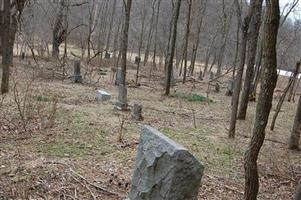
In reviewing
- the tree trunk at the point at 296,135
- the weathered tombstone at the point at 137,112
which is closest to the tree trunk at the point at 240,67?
the tree trunk at the point at 296,135

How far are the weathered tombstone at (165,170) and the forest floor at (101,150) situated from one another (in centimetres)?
147

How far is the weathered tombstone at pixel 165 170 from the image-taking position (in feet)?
14.3

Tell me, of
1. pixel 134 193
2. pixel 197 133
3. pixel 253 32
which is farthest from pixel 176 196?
pixel 253 32

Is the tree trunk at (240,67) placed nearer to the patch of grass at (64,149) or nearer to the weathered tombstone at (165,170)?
the patch of grass at (64,149)

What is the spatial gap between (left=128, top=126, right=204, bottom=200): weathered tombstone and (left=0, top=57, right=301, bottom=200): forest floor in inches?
57.9

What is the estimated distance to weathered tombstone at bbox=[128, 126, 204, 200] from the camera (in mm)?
4352

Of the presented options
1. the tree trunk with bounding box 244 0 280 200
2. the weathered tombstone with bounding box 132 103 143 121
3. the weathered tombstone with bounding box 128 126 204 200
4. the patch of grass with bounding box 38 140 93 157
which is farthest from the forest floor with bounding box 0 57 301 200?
the tree trunk with bounding box 244 0 280 200

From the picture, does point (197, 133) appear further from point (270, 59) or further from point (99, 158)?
point (270, 59)

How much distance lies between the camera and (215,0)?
43.5m

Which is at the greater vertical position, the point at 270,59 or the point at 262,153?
the point at 270,59

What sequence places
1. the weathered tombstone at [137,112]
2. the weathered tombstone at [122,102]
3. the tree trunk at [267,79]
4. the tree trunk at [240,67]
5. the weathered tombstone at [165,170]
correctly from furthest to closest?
1. the weathered tombstone at [122,102]
2. the weathered tombstone at [137,112]
3. the tree trunk at [240,67]
4. the tree trunk at [267,79]
5. the weathered tombstone at [165,170]

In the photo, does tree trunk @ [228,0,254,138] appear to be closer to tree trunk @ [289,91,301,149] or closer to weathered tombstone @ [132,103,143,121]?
tree trunk @ [289,91,301,149]

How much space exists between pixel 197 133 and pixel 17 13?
15.5 metres

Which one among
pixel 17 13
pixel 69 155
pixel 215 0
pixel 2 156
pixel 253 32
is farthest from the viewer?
pixel 215 0
